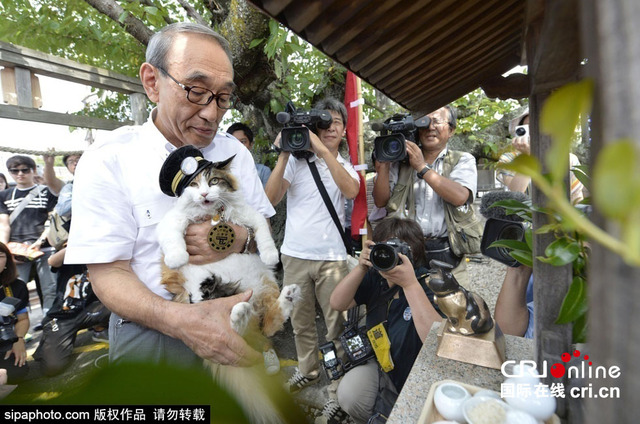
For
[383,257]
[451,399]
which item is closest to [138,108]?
[383,257]

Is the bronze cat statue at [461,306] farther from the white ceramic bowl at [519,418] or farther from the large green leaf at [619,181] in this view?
the large green leaf at [619,181]

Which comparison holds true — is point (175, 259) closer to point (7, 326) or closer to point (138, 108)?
point (138, 108)

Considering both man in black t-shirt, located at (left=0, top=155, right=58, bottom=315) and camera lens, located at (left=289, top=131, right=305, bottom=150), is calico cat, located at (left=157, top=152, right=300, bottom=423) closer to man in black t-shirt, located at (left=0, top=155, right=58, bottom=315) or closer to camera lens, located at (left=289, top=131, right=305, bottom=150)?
camera lens, located at (left=289, top=131, right=305, bottom=150)

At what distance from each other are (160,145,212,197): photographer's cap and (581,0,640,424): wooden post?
122cm

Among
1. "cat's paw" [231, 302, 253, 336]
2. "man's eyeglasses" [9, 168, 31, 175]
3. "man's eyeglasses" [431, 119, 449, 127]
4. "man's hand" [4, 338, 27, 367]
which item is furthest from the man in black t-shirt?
"man's eyeglasses" [431, 119, 449, 127]

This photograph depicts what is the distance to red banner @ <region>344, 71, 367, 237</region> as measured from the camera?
327cm

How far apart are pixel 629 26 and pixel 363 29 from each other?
84cm

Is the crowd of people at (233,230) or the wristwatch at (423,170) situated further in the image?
the wristwatch at (423,170)

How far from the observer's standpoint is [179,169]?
1.28 meters

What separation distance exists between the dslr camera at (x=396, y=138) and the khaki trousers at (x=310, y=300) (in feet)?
3.55

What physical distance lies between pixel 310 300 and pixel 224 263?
1831 mm

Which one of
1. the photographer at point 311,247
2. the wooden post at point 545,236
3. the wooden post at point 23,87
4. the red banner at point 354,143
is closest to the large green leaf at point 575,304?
the wooden post at point 545,236

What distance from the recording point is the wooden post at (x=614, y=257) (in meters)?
0.26

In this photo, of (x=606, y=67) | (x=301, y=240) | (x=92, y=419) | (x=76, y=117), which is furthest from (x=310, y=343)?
(x=76, y=117)
